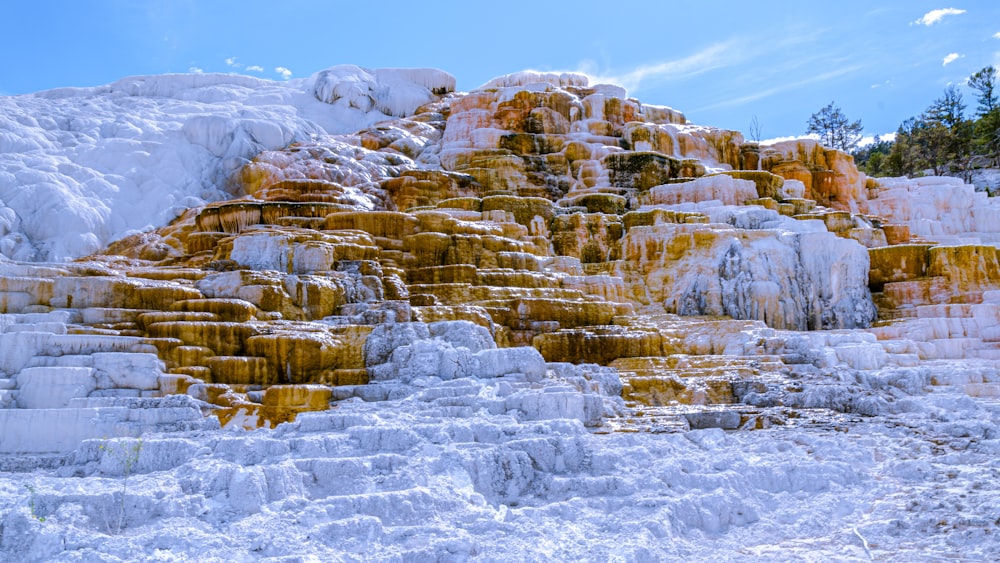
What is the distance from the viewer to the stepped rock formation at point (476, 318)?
6.17m

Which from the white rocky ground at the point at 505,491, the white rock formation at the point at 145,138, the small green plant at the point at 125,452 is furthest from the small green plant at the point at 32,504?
the white rock formation at the point at 145,138

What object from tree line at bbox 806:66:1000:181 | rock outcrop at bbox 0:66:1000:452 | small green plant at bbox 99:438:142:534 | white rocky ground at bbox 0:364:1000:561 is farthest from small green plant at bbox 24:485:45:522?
tree line at bbox 806:66:1000:181

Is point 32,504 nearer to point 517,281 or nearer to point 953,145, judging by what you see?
point 517,281

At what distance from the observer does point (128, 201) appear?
19406 millimetres

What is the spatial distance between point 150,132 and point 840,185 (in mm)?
20360

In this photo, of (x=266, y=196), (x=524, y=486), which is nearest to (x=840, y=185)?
(x=266, y=196)

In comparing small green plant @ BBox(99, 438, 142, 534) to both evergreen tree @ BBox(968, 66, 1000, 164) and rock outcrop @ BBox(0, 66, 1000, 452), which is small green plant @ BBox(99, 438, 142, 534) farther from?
evergreen tree @ BBox(968, 66, 1000, 164)

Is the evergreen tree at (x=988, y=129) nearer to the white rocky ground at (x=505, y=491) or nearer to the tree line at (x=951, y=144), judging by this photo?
the tree line at (x=951, y=144)

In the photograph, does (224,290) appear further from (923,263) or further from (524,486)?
(923,263)

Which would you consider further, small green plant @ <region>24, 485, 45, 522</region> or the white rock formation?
the white rock formation

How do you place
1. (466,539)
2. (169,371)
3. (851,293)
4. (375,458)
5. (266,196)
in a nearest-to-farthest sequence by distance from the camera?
(466,539), (375,458), (169,371), (851,293), (266,196)

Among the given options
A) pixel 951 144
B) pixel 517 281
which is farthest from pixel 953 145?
pixel 517 281

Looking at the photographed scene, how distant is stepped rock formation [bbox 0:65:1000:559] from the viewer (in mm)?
6172

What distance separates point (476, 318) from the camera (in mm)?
10125
